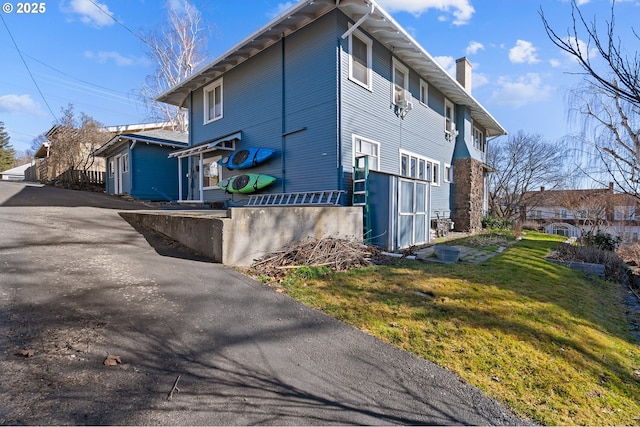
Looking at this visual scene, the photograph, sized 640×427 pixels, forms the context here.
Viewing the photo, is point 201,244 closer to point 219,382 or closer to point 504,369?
point 219,382

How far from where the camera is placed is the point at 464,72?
55.1 ft

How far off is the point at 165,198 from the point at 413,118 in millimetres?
13407

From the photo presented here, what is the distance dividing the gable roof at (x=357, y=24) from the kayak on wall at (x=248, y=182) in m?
4.39

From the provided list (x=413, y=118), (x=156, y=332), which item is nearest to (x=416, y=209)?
(x=413, y=118)

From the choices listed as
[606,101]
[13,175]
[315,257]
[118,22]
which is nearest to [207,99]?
[118,22]

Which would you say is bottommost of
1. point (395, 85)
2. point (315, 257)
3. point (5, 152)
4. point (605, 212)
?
point (315, 257)

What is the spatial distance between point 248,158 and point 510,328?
904 cm

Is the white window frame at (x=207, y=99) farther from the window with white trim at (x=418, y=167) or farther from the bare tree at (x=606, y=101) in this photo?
the bare tree at (x=606, y=101)

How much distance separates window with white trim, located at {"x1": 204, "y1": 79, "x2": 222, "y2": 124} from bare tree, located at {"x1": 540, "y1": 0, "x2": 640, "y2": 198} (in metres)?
12.1

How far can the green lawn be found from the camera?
7.97 feet

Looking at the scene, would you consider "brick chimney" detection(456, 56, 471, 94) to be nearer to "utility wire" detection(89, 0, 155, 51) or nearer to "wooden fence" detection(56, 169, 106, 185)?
"utility wire" detection(89, 0, 155, 51)

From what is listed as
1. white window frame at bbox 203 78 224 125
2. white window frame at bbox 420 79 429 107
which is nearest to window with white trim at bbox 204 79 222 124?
white window frame at bbox 203 78 224 125

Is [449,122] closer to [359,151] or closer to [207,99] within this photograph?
[359,151]

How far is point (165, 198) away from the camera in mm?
16609
